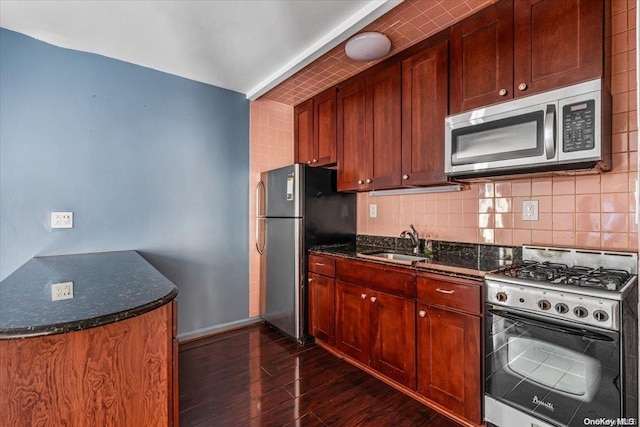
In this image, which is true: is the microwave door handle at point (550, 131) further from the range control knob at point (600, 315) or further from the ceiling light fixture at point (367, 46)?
the ceiling light fixture at point (367, 46)

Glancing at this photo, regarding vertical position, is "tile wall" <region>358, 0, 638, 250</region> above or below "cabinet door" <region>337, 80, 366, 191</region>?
below

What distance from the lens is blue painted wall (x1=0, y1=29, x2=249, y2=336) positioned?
6.95ft

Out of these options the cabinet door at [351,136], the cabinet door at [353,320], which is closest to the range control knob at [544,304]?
the cabinet door at [353,320]

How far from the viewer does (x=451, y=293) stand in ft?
5.45

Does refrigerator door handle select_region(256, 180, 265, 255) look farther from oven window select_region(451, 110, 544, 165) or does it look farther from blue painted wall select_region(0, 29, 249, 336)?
oven window select_region(451, 110, 544, 165)

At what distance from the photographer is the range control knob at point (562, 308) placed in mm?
1279

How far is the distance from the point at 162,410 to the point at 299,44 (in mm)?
2328

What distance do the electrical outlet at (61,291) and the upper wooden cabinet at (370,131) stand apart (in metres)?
1.99

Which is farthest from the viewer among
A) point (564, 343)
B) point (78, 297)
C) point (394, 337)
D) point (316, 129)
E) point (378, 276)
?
point (316, 129)

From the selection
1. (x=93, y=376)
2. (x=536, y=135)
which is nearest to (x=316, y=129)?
(x=536, y=135)

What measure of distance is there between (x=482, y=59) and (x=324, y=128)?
1492 millimetres

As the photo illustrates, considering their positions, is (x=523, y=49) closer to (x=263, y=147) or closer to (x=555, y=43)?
(x=555, y=43)

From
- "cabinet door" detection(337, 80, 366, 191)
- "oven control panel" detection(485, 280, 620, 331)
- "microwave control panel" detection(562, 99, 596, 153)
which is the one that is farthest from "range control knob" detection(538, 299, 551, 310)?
"cabinet door" detection(337, 80, 366, 191)

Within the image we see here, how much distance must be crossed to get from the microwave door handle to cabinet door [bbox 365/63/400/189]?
0.93m
